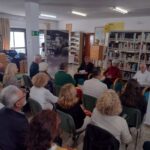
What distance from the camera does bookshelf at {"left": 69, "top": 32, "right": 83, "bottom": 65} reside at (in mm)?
10677

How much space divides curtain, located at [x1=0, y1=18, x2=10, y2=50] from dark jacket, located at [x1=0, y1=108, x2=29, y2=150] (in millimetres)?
7829

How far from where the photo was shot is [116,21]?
30.7 ft

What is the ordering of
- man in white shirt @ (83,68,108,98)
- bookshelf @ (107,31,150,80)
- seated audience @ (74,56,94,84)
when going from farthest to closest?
bookshelf @ (107,31,150,80) → seated audience @ (74,56,94,84) → man in white shirt @ (83,68,108,98)

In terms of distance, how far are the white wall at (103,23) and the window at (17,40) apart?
2.95 m

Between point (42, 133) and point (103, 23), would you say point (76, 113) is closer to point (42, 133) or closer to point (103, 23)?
point (42, 133)

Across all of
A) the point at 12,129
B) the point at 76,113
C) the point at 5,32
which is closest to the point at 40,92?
the point at 76,113

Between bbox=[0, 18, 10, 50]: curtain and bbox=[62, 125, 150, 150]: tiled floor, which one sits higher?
bbox=[0, 18, 10, 50]: curtain

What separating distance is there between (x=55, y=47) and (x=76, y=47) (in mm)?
4889

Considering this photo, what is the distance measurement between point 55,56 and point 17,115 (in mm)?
4673

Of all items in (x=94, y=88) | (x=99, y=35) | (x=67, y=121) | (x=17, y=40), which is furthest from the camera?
(x=99, y=35)

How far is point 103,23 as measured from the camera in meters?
9.89

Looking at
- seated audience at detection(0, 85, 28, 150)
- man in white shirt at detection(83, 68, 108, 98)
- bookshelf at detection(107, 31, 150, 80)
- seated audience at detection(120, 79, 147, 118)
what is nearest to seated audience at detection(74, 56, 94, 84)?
bookshelf at detection(107, 31, 150, 80)

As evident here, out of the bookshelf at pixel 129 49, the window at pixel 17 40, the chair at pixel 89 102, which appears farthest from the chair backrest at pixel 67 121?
the window at pixel 17 40

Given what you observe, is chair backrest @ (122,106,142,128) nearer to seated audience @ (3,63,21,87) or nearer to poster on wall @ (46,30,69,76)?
seated audience @ (3,63,21,87)
